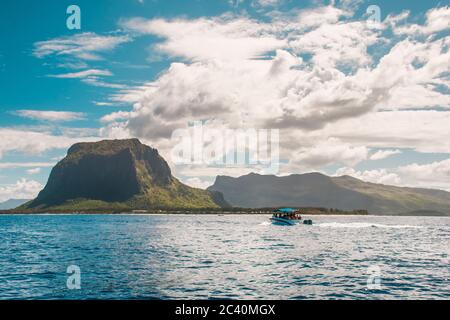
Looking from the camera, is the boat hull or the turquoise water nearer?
the turquoise water

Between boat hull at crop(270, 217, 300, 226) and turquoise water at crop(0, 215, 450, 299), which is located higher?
turquoise water at crop(0, 215, 450, 299)

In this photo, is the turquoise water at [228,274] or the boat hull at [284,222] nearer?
the turquoise water at [228,274]

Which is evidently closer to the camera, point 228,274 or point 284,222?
point 228,274

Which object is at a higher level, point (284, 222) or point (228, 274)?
point (228, 274)

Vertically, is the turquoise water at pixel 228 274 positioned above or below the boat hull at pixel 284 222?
above

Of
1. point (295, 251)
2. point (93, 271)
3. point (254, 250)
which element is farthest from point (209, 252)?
point (93, 271)

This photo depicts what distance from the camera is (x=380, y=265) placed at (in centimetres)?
6197
